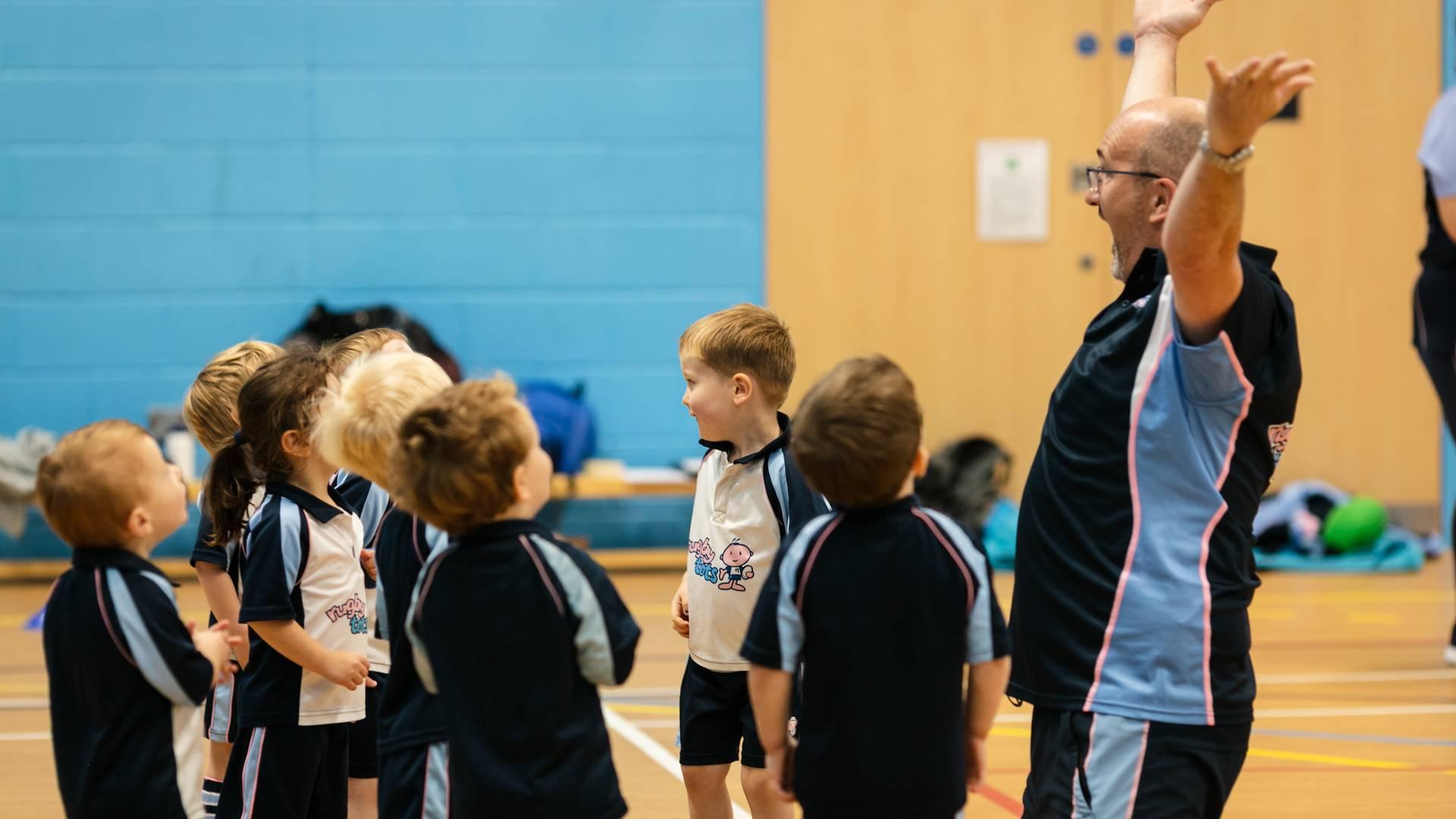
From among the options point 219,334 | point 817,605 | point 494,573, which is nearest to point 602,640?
point 494,573

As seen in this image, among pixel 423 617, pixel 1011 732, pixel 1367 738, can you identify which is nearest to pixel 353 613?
pixel 423 617

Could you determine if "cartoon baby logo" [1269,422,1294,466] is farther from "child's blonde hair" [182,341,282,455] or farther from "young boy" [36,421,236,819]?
"child's blonde hair" [182,341,282,455]

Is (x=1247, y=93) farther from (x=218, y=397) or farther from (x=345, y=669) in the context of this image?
(x=218, y=397)

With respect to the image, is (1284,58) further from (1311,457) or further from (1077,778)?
(1311,457)

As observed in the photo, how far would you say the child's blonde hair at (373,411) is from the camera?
8.22 feet

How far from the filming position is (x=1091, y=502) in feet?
7.56

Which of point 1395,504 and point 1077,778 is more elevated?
point 1077,778

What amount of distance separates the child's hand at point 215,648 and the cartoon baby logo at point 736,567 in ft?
3.33

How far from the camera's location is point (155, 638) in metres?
2.31

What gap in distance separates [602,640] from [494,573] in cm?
19

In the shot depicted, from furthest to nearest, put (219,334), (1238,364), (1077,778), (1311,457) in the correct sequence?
(1311,457), (219,334), (1077,778), (1238,364)

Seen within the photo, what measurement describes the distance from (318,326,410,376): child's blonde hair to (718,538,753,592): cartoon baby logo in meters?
0.85

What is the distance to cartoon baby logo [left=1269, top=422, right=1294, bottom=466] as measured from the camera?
226 cm

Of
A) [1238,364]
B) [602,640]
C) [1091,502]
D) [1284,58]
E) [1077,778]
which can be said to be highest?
[1284,58]
